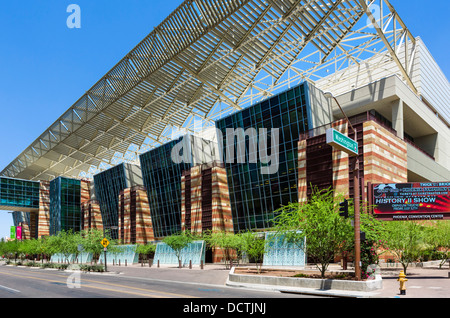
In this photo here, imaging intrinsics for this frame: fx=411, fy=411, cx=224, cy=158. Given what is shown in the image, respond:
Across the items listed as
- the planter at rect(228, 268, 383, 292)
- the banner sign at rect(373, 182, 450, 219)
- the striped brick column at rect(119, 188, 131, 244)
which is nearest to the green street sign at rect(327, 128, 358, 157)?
the planter at rect(228, 268, 383, 292)

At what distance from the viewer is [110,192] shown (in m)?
85.7

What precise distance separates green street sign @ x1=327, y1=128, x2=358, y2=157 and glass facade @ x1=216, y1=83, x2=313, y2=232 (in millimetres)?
24624

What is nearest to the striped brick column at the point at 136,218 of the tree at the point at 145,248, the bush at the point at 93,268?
the tree at the point at 145,248

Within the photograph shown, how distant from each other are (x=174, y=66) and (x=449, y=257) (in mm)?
38670

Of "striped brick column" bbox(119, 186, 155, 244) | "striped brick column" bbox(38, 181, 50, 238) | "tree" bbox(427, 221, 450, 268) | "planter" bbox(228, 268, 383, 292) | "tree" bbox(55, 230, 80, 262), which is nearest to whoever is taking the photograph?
"planter" bbox(228, 268, 383, 292)

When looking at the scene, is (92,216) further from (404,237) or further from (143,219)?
(404,237)

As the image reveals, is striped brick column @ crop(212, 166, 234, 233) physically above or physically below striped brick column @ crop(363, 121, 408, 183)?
below

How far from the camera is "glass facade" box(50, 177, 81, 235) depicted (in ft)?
308

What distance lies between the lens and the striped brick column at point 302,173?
44.3 meters

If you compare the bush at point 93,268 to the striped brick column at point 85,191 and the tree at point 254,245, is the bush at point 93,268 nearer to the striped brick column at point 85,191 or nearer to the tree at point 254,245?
the tree at point 254,245

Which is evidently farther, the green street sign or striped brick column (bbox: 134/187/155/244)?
striped brick column (bbox: 134/187/155/244)

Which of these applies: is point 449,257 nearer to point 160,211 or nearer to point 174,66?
point 174,66

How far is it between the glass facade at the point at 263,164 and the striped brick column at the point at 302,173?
166cm

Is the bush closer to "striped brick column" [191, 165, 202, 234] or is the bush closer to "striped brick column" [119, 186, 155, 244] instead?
→ "striped brick column" [191, 165, 202, 234]
